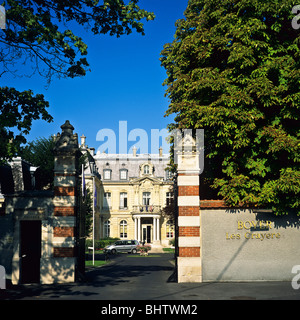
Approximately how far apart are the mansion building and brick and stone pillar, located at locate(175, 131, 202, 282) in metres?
43.1

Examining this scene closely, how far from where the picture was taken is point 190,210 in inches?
565

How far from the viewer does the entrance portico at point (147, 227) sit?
57.7 meters

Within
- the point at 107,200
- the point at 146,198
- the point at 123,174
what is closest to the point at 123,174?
the point at 123,174

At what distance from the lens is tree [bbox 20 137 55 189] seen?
32.1 meters

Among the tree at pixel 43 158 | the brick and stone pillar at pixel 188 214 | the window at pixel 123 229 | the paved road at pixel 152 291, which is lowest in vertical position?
the window at pixel 123 229

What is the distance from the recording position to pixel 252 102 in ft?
47.2

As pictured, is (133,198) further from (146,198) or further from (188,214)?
(188,214)

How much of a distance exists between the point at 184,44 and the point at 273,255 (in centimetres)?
934

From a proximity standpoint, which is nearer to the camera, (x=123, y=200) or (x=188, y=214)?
(x=188, y=214)

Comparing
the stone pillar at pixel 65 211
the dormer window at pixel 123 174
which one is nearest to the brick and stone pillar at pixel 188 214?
the stone pillar at pixel 65 211

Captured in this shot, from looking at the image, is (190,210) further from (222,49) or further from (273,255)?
(222,49)

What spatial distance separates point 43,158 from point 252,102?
22.6 meters

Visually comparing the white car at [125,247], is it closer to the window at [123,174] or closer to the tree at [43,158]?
the tree at [43,158]
